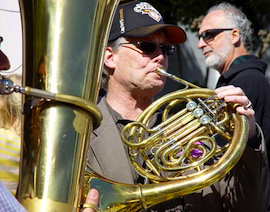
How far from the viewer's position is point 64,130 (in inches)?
75.0

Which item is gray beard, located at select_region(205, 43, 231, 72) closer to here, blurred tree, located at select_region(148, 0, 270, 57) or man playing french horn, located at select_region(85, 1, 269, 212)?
man playing french horn, located at select_region(85, 1, 269, 212)

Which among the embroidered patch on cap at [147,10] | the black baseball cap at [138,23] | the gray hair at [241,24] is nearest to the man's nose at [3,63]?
the black baseball cap at [138,23]

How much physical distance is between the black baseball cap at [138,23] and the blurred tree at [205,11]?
4.36m

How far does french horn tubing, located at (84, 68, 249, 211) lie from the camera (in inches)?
87.7

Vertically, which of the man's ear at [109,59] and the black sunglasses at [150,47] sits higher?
the black sunglasses at [150,47]

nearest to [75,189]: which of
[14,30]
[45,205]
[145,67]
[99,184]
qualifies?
[45,205]

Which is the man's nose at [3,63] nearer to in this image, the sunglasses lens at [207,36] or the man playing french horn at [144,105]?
the man playing french horn at [144,105]

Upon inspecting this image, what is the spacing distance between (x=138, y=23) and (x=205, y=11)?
15.6 ft

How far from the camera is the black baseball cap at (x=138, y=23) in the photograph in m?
2.85

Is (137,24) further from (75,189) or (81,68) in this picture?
(75,189)

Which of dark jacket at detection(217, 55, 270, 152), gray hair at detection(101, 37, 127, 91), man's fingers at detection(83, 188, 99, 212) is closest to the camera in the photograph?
man's fingers at detection(83, 188, 99, 212)

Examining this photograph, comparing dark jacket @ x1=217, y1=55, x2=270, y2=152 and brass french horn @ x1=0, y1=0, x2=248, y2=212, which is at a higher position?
brass french horn @ x1=0, y1=0, x2=248, y2=212

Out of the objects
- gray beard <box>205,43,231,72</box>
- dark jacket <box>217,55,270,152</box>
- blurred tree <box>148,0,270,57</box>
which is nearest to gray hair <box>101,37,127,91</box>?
dark jacket <box>217,55,270,152</box>

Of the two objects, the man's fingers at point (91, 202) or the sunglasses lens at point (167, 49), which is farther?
the sunglasses lens at point (167, 49)
